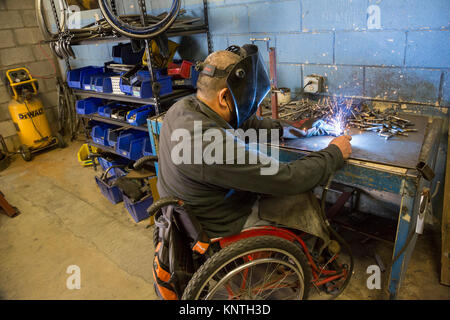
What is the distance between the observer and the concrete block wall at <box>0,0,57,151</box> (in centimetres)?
463

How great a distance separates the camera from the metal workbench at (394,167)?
1.37 meters

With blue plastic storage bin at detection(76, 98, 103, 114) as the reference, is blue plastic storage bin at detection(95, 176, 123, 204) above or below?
below

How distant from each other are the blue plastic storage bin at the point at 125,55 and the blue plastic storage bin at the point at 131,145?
2.46 feet

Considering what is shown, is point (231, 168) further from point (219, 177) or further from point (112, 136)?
point (112, 136)

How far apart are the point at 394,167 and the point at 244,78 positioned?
782 mm

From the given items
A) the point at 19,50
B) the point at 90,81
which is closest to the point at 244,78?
the point at 90,81

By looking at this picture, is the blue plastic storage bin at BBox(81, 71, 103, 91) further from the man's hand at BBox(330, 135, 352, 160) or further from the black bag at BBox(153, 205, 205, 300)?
the man's hand at BBox(330, 135, 352, 160)

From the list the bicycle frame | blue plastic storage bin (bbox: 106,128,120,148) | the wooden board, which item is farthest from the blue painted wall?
blue plastic storage bin (bbox: 106,128,120,148)

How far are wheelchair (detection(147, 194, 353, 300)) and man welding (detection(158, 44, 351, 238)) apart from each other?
0.26ft

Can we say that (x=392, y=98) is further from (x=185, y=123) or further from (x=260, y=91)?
(x=185, y=123)

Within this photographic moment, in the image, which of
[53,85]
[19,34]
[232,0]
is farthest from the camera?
[53,85]
